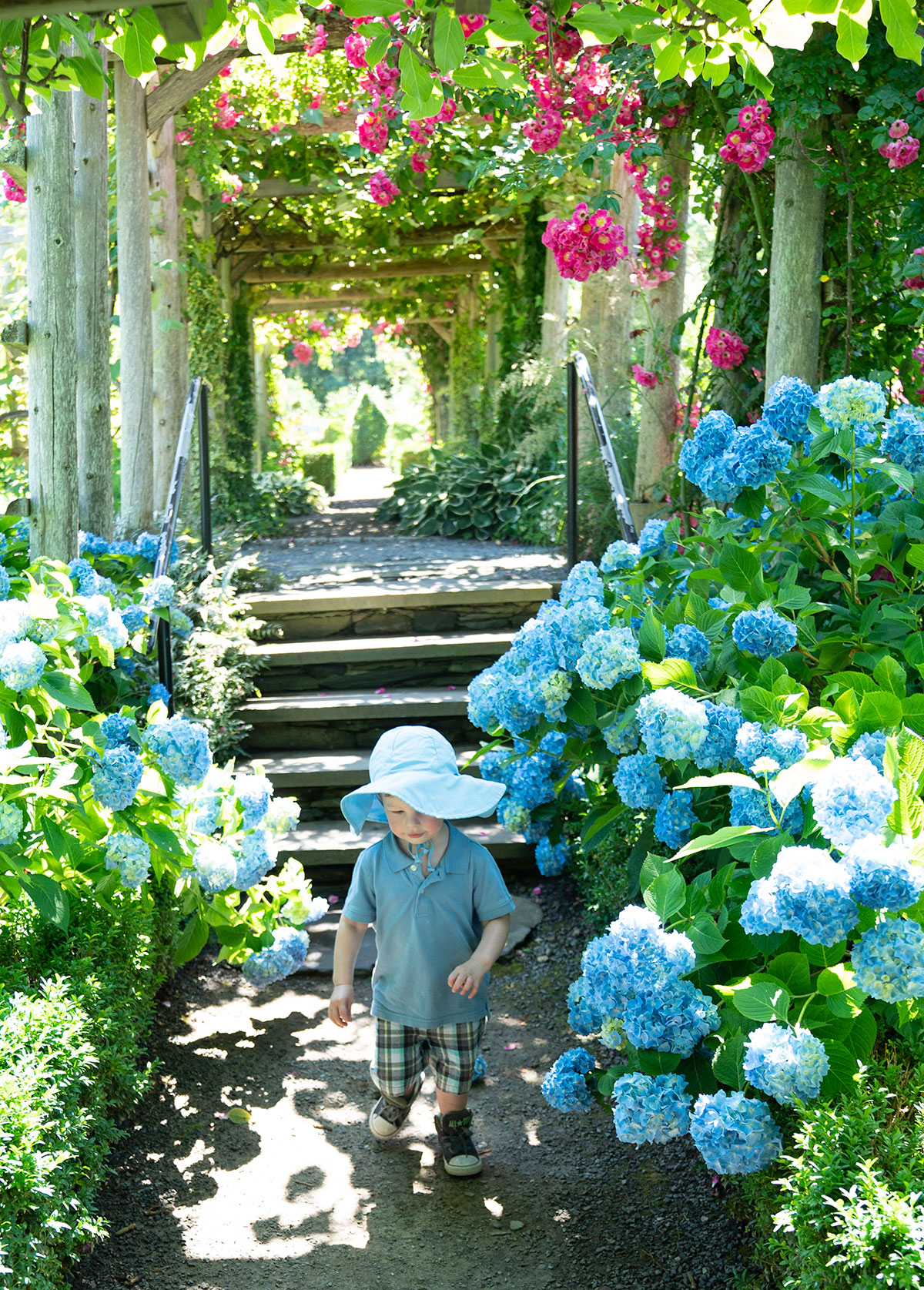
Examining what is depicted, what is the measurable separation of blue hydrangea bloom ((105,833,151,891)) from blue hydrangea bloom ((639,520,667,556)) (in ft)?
4.76

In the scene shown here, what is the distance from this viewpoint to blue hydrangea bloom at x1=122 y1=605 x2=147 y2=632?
10.7 ft

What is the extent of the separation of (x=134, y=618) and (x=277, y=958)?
104cm

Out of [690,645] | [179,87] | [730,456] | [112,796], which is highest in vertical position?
[179,87]

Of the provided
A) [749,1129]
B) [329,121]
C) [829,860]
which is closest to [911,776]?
[829,860]

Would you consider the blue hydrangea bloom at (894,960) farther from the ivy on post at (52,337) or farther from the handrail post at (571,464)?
the handrail post at (571,464)

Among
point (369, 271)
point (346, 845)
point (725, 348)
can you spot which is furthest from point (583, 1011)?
point (369, 271)

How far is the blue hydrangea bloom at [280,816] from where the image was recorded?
3.07 m

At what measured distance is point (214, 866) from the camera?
2.75m

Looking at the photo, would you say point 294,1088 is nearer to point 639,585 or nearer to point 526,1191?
point 526,1191

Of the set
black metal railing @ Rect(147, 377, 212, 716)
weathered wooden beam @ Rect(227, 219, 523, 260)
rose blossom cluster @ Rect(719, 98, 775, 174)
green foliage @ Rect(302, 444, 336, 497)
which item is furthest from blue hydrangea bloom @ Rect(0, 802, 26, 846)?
green foliage @ Rect(302, 444, 336, 497)

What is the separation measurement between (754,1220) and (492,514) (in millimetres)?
8210

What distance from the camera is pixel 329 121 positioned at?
8.53 meters

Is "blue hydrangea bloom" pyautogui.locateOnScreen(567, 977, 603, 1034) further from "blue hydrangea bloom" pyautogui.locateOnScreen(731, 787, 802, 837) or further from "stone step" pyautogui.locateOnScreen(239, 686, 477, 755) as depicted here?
"stone step" pyautogui.locateOnScreen(239, 686, 477, 755)

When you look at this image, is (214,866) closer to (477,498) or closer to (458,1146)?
(458,1146)
